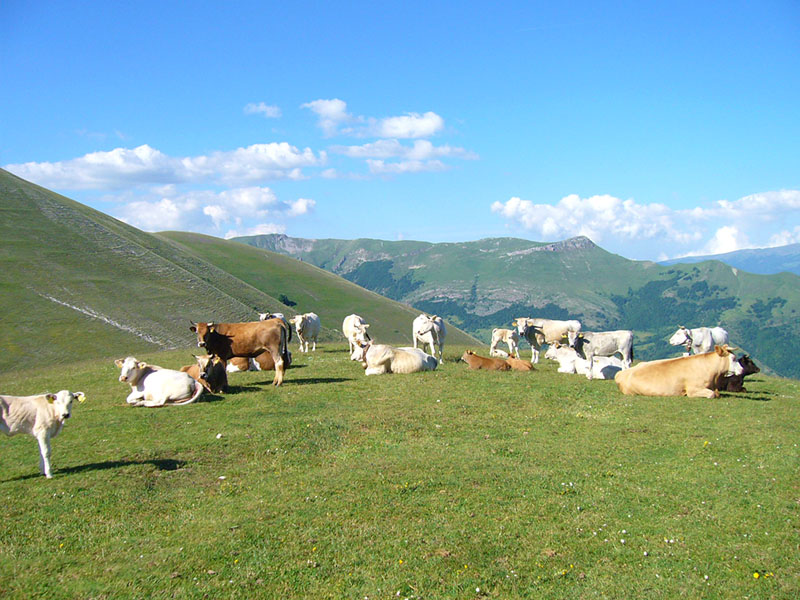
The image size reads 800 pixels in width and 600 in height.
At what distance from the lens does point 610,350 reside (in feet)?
98.6

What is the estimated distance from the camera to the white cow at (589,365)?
23875 millimetres

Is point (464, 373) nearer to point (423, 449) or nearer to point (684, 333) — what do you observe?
point (423, 449)

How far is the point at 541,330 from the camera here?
3350cm

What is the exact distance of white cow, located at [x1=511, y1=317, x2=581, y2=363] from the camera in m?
32.6

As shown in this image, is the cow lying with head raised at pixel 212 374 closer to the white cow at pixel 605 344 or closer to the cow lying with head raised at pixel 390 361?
the cow lying with head raised at pixel 390 361

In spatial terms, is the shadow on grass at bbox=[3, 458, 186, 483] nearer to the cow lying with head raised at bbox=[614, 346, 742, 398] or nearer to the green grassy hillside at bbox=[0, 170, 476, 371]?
the cow lying with head raised at bbox=[614, 346, 742, 398]

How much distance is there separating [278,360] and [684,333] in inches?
922

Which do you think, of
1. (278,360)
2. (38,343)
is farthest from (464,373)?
(38,343)

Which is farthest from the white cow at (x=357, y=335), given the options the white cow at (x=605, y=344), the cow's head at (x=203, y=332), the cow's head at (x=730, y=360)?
the cow's head at (x=730, y=360)

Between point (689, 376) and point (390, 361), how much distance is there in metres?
10.4

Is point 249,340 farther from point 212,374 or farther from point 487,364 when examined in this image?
point 487,364

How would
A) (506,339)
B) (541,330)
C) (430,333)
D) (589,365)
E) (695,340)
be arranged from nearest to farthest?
(589,365) → (430,333) → (506,339) → (541,330) → (695,340)

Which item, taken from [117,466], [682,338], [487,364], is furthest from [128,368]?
[682,338]

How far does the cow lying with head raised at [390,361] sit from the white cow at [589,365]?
6.30 m
